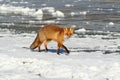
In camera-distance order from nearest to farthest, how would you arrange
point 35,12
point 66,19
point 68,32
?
point 68,32
point 66,19
point 35,12

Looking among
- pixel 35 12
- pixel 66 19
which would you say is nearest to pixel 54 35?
pixel 66 19

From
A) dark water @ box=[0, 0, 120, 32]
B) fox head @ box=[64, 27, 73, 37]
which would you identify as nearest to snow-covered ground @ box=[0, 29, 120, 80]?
fox head @ box=[64, 27, 73, 37]

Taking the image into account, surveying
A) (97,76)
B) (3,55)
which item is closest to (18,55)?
(3,55)

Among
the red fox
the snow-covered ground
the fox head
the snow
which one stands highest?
the fox head

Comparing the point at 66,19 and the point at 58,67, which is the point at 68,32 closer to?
the point at 58,67

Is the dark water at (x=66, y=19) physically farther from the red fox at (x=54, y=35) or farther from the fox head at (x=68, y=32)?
the fox head at (x=68, y=32)

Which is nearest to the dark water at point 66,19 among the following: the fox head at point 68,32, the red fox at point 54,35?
the red fox at point 54,35

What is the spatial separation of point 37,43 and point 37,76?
5112 mm

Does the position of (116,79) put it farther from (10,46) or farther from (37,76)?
(10,46)

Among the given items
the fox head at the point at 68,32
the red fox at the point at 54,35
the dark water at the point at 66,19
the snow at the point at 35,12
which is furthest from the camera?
the snow at the point at 35,12

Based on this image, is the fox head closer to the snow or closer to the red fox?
the red fox

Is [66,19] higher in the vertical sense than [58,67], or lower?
lower

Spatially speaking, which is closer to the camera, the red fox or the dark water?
the red fox

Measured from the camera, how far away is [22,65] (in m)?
11.8
